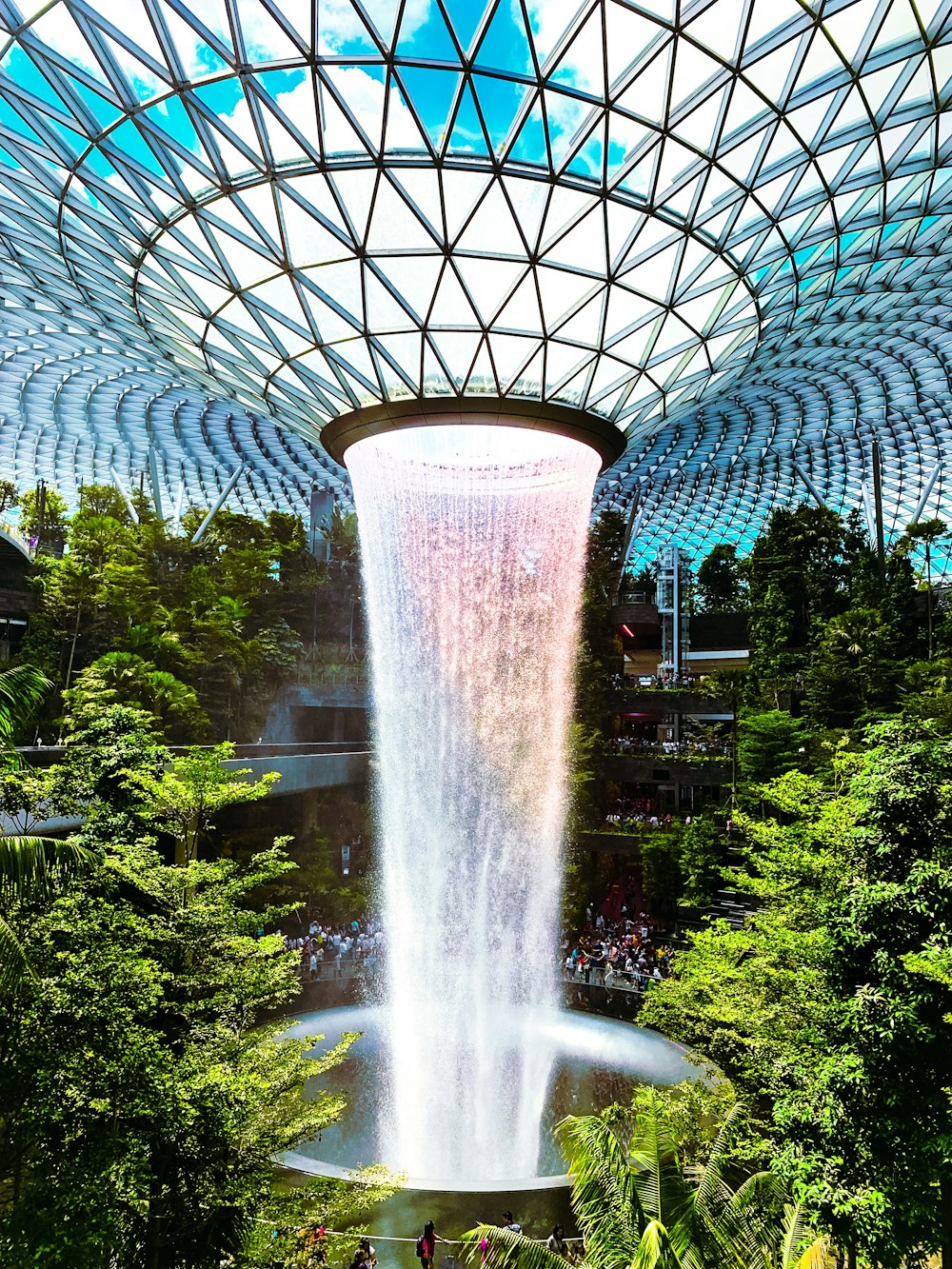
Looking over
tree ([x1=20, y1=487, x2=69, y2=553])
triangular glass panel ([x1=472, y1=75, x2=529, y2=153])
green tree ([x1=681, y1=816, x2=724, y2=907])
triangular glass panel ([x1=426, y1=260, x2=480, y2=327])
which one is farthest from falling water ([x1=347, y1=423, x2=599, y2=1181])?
tree ([x1=20, y1=487, x2=69, y2=553])

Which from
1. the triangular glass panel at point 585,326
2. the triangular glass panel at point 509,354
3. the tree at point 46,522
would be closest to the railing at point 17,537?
the tree at point 46,522

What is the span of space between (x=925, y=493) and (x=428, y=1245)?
68923 millimetres

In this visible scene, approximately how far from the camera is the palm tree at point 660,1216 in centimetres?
1201

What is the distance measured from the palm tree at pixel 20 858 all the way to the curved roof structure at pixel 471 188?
1488 cm

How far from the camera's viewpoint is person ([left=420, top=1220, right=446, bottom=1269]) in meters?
14.8

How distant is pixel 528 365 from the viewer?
84.5 feet

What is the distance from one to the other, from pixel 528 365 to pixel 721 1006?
19.3m

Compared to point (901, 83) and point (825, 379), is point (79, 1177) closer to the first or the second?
point (901, 83)

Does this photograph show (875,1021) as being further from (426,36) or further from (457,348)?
(457,348)

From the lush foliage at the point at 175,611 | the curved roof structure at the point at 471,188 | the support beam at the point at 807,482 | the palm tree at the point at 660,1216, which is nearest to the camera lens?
the palm tree at the point at 660,1216

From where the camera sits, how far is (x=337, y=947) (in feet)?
109

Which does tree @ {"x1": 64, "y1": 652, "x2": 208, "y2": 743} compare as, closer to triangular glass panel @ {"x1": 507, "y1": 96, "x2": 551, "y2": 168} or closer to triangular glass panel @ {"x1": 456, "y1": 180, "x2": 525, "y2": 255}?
triangular glass panel @ {"x1": 456, "y1": 180, "x2": 525, "y2": 255}

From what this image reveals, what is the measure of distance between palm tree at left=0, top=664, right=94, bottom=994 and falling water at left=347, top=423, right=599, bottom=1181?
13.0 meters

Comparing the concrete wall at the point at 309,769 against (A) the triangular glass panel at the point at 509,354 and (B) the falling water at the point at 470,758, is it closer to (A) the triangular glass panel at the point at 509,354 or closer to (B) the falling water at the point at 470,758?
(B) the falling water at the point at 470,758
